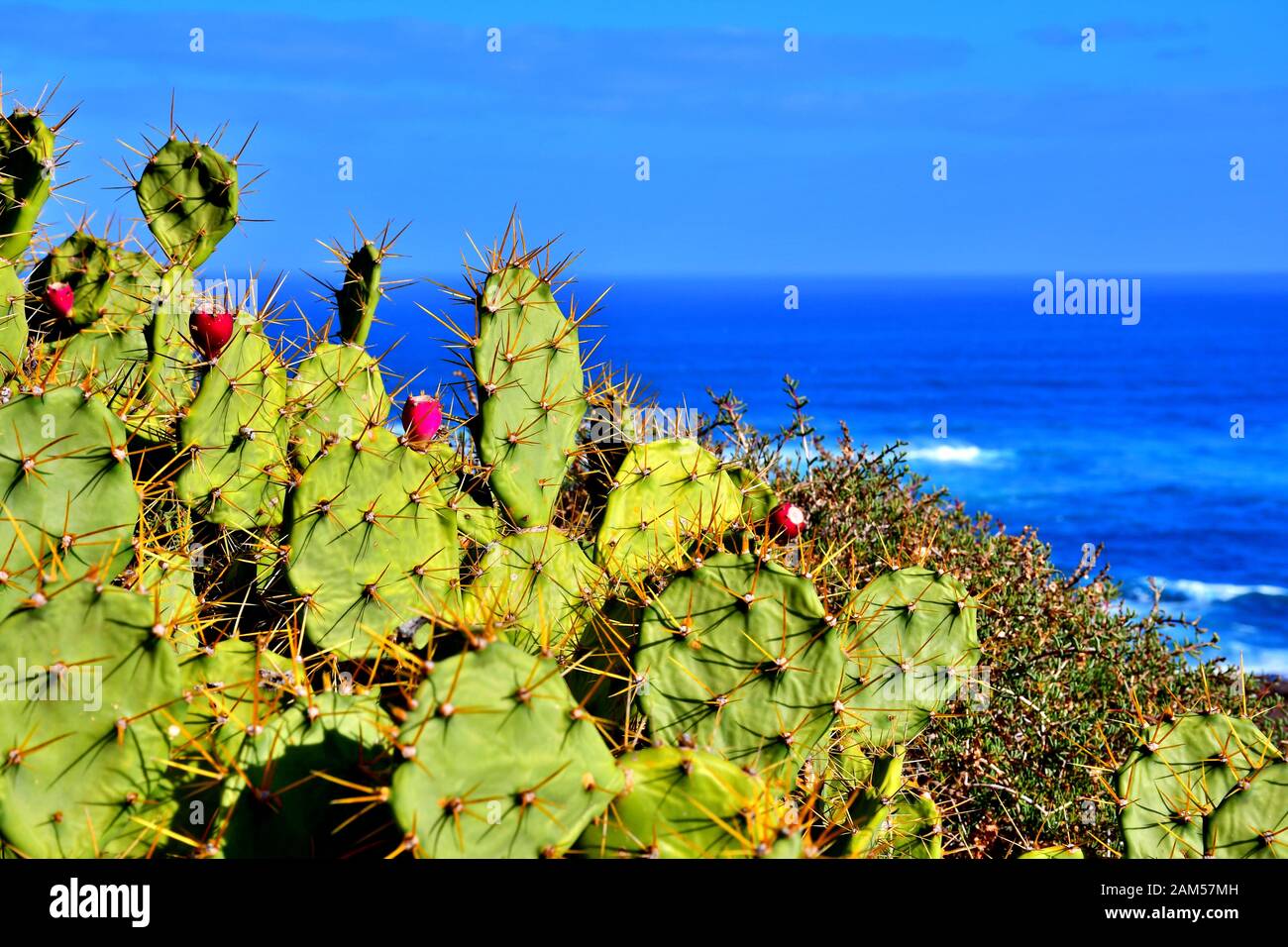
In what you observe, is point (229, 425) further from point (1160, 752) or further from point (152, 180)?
point (1160, 752)

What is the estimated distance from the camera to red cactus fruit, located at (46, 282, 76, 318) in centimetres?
473

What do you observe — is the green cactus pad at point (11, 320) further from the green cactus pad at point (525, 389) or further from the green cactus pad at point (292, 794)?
the green cactus pad at point (292, 794)

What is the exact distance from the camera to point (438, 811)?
1.97 m

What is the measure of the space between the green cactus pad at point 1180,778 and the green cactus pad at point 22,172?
14.4ft

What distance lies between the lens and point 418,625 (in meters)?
3.23

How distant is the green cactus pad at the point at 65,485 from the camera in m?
2.70

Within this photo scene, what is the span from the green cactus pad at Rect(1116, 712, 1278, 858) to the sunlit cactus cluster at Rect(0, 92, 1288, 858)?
0.03 feet

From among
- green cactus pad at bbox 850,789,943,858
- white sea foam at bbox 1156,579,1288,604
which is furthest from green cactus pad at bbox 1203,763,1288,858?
white sea foam at bbox 1156,579,1288,604

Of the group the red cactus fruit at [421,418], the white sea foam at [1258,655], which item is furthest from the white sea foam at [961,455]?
the red cactus fruit at [421,418]

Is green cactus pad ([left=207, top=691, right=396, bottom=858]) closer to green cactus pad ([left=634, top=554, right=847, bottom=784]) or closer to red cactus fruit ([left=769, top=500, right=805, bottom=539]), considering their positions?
green cactus pad ([left=634, top=554, right=847, bottom=784])

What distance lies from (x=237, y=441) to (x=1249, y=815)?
3.01 meters
